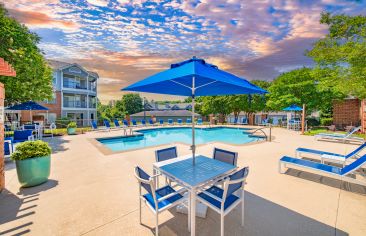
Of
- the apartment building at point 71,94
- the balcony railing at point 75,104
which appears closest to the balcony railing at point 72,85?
the apartment building at point 71,94

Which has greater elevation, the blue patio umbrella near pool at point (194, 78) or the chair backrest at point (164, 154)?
the blue patio umbrella near pool at point (194, 78)

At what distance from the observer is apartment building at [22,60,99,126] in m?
23.4

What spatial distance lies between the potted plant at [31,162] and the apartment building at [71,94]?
22128mm

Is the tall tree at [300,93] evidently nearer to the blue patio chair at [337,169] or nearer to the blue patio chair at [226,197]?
the blue patio chair at [337,169]

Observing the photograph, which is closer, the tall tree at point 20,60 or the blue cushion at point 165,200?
the blue cushion at point 165,200

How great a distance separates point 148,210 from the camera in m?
3.13

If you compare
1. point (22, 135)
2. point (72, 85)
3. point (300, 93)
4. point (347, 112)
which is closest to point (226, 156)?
point (22, 135)

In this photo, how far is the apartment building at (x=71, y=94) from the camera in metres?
23.4

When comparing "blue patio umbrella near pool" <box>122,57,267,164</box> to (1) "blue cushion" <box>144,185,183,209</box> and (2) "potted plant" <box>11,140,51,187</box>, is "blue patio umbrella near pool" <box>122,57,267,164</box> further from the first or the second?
(2) "potted plant" <box>11,140,51,187</box>

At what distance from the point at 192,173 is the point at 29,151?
4133 millimetres

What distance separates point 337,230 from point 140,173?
3.27m

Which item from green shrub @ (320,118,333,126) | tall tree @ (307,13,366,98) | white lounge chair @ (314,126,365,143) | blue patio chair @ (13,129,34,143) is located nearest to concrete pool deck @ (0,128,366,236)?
blue patio chair @ (13,129,34,143)

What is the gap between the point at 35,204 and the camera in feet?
10.9

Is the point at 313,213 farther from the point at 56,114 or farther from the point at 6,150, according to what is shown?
the point at 56,114
